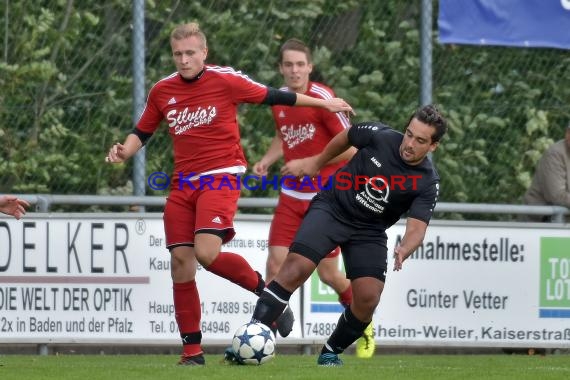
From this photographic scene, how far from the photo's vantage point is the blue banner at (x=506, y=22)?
42.1ft

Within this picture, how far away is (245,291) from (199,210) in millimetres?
2832

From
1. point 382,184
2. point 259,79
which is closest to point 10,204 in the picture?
point 382,184

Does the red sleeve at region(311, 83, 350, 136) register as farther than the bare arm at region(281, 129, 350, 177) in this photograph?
Yes

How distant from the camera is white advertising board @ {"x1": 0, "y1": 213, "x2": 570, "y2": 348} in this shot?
11492mm

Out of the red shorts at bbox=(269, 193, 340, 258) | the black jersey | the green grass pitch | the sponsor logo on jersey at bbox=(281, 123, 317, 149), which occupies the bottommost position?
the green grass pitch

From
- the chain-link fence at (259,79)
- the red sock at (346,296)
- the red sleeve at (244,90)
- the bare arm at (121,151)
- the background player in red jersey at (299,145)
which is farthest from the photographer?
the chain-link fence at (259,79)

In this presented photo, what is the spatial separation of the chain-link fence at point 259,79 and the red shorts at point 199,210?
9.83ft

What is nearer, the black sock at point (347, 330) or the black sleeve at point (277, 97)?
the black sock at point (347, 330)

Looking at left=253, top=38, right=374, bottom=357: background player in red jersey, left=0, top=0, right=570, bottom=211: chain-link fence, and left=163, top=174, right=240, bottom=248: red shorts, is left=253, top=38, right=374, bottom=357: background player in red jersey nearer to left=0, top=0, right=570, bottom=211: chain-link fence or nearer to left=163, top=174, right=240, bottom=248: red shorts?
left=163, top=174, right=240, bottom=248: red shorts

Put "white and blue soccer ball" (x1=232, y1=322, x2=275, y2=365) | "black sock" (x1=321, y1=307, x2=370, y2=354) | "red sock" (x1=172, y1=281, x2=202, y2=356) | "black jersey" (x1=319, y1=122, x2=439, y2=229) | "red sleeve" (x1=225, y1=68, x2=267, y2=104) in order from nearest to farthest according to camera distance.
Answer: "white and blue soccer ball" (x1=232, y1=322, x2=275, y2=365) → "black jersey" (x1=319, y1=122, x2=439, y2=229) → "black sock" (x1=321, y1=307, x2=370, y2=354) → "red sock" (x1=172, y1=281, x2=202, y2=356) → "red sleeve" (x1=225, y1=68, x2=267, y2=104)

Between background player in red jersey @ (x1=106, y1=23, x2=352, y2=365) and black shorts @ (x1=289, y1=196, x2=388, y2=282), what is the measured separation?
28.7 inches

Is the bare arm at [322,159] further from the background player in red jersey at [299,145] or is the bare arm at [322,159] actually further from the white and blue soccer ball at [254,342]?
the background player in red jersey at [299,145]

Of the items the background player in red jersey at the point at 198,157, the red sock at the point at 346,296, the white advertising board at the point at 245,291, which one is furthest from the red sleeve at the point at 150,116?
the red sock at the point at 346,296

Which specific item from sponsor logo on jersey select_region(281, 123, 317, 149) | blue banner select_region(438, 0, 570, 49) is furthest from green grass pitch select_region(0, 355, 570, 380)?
blue banner select_region(438, 0, 570, 49)
